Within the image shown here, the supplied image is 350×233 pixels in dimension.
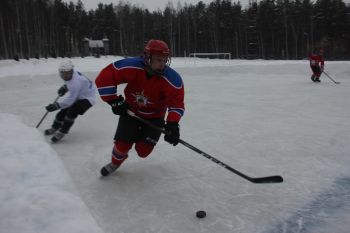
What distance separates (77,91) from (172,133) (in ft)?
6.91

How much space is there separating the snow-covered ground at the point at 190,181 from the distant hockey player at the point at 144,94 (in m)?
0.35

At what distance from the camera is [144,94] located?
3156 mm

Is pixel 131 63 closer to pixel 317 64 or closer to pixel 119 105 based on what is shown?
pixel 119 105

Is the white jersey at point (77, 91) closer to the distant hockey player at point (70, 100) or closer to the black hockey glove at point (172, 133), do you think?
the distant hockey player at point (70, 100)

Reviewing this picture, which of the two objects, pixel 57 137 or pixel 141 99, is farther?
pixel 57 137

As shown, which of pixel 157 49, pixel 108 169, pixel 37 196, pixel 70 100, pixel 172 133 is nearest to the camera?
pixel 37 196

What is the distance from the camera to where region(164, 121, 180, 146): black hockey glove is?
302cm

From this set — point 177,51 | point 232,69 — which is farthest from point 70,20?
point 232,69

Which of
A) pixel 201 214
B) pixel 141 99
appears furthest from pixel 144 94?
pixel 201 214

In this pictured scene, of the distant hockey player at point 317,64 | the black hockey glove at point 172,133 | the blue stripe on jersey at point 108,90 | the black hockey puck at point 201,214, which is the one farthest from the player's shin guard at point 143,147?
the distant hockey player at point 317,64

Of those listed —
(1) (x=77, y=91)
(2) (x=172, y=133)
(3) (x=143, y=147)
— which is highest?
(1) (x=77, y=91)

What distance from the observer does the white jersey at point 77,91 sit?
469 centimetres

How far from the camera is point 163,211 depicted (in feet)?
8.52

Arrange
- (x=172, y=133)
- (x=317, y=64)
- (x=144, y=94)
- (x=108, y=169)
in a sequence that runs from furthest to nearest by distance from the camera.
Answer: (x=317, y=64) → (x=108, y=169) → (x=144, y=94) → (x=172, y=133)
